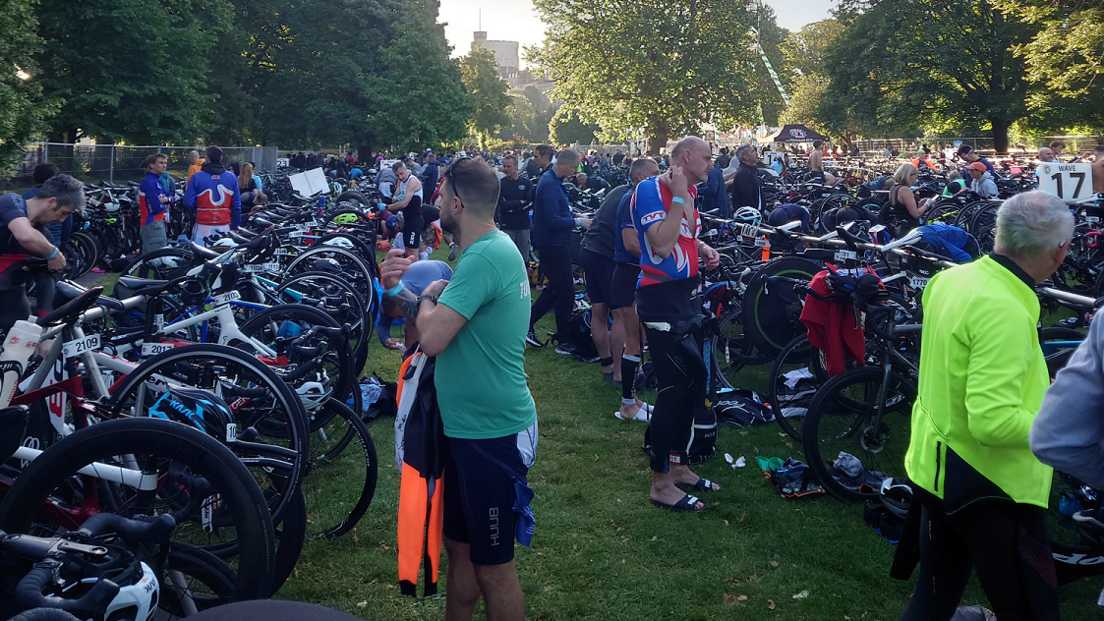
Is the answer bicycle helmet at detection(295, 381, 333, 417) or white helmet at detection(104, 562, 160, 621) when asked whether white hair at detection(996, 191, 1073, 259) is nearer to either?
white helmet at detection(104, 562, 160, 621)

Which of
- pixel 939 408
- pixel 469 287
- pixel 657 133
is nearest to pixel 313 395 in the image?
pixel 469 287

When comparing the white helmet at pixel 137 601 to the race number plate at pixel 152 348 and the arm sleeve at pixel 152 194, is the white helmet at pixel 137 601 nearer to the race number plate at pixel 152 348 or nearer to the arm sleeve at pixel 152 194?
the race number plate at pixel 152 348

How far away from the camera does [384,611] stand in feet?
13.2

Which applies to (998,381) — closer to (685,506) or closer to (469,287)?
(469,287)

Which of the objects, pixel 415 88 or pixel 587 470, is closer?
pixel 587 470

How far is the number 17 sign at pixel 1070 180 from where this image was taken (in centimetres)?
973

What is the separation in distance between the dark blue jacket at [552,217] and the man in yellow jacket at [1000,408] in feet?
20.1

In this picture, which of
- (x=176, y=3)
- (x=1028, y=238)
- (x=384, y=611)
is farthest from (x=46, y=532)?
(x=176, y=3)

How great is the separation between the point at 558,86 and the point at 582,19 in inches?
141

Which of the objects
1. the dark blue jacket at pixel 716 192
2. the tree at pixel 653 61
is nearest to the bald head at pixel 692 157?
the dark blue jacket at pixel 716 192

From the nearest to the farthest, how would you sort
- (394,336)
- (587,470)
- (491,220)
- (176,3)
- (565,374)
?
(491,220)
(587,470)
(565,374)
(394,336)
(176,3)

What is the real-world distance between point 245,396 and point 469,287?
6.35 ft

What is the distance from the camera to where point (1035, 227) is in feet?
8.77

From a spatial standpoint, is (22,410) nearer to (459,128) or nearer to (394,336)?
(394,336)
